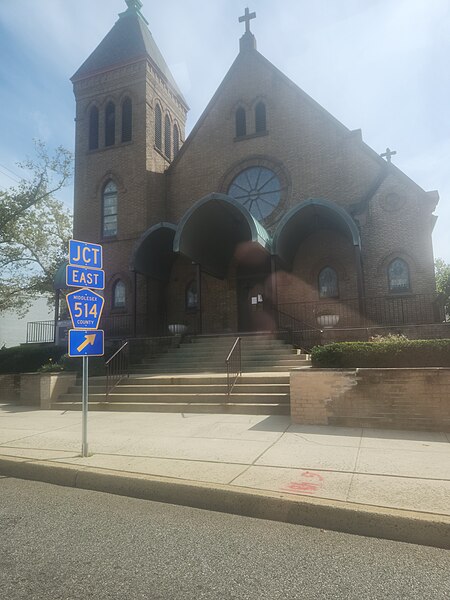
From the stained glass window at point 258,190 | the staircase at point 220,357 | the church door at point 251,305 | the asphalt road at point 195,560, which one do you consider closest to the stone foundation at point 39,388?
the staircase at point 220,357

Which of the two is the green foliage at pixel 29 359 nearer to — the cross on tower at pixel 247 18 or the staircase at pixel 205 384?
the staircase at pixel 205 384

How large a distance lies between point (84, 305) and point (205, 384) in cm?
497

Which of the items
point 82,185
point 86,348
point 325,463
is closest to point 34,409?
point 86,348

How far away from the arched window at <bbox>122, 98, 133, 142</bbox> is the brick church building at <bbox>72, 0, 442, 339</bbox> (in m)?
0.07

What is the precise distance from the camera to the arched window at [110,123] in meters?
21.4

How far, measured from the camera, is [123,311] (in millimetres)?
19094

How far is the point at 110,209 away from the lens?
2072cm

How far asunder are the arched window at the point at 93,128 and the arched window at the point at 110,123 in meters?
0.64

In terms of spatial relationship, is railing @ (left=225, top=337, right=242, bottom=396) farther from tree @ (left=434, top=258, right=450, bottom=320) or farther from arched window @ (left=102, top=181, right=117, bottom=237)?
tree @ (left=434, top=258, right=450, bottom=320)

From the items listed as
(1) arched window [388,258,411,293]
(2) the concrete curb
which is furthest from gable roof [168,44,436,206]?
(2) the concrete curb

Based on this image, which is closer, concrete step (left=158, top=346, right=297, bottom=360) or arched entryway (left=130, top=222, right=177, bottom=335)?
concrete step (left=158, top=346, right=297, bottom=360)

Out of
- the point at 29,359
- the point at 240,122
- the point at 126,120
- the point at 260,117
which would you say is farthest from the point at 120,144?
the point at 29,359

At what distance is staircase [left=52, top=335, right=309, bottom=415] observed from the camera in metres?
9.44

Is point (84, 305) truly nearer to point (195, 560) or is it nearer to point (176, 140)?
point (195, 560)
